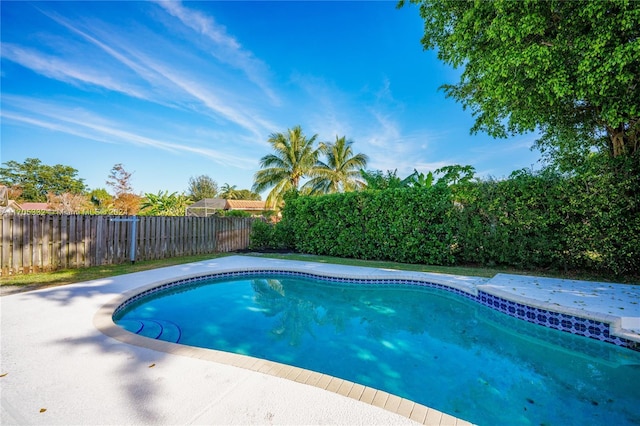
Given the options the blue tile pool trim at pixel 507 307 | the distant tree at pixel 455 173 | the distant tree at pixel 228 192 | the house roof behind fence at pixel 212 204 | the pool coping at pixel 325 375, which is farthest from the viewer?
the distant tree at pixel 228 192

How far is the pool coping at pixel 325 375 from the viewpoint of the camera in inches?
84.3

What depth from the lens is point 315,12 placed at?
10906 mm

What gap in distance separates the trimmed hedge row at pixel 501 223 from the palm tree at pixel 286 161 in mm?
10923

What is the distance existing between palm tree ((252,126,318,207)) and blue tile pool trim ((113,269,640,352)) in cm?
1483

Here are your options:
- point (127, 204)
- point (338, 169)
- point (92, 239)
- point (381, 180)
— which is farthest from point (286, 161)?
point (127, 204)

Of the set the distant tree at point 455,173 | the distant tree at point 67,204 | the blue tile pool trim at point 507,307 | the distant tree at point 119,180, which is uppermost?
the distant tree at point 119,180

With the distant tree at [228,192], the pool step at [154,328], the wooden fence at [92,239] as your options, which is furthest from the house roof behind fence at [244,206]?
the pool step at [154,328]

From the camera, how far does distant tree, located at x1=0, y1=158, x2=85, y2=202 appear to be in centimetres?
4460

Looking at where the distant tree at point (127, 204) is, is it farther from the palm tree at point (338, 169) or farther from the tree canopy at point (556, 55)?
Answer: the tree canopy at point (556, 55)

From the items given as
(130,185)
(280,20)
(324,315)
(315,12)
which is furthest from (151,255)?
(130,185)

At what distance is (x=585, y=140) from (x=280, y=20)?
11.5m

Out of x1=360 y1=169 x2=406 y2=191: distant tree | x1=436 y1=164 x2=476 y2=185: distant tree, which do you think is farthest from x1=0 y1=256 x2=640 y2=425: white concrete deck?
x1=360 y1=169 x2=406 y2=191: distant tree

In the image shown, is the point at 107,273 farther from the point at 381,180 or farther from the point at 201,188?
the point at 201,188

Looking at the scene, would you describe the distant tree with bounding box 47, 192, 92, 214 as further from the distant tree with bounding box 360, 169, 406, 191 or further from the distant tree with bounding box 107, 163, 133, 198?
the distant tree with bounding box 360, 169, 406, 191
